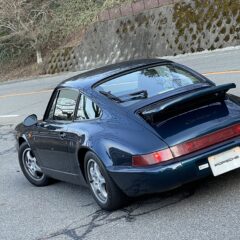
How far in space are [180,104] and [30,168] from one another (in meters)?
3.05

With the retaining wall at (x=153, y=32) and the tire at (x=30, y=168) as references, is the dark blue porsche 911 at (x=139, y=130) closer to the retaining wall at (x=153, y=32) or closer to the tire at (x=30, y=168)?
the tire at (x=30, y=168)

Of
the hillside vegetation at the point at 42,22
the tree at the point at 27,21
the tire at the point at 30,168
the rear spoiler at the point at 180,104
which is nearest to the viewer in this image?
the rear spoiler at the point at 180,104

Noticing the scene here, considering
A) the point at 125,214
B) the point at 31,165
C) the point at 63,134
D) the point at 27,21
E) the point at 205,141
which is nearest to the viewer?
the point at 205,141

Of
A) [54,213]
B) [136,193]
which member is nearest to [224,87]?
[136,193]

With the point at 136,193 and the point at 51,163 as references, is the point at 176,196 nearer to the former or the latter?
the point at 136,193

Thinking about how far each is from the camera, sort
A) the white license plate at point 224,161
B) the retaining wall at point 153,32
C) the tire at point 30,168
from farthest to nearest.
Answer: the retaining wall at point 153,32 < the tire at point 30,168 < the white license plate at point 224,161

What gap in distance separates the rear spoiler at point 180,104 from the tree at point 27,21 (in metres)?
26.3

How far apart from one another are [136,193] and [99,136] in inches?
27.7

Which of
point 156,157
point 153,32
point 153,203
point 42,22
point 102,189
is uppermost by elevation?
point 156,157

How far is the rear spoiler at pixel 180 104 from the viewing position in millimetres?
5508

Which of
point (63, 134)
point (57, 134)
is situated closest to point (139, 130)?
point (63, 134)

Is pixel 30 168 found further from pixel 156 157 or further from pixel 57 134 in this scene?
pixel 156 157

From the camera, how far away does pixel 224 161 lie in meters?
5.43

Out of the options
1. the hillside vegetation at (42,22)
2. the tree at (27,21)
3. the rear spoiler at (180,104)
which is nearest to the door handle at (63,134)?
the rear spoiler at (180,104)
